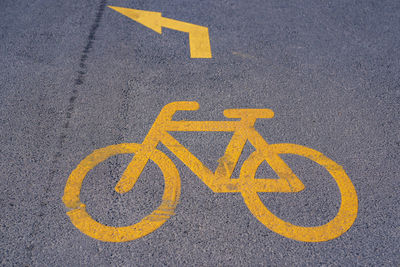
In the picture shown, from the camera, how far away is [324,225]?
288 centimetres

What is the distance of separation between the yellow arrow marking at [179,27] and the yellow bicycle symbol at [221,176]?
1.28m

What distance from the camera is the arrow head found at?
201 inches

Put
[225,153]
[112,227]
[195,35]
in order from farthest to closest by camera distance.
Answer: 1. [195,35]
2. [225,153]
3. [112,227]

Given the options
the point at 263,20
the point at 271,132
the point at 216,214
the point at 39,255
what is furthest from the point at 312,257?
the point at 263,20

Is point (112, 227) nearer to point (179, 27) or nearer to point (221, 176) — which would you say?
point (221, 176)

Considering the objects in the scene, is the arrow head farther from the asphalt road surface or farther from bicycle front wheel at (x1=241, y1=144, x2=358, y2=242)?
bicycle front wheel at (x1=241, y1=144, x2=358, y2=242)

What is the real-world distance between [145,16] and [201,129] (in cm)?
254

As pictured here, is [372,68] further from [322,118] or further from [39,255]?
[39,255]

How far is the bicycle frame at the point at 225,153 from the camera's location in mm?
3113

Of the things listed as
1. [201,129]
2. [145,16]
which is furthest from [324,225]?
[145,16]

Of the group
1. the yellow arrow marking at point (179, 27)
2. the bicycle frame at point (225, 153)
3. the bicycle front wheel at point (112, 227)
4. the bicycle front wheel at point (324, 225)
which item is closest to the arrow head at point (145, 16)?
the yellow arrow marking at point (179, 27)

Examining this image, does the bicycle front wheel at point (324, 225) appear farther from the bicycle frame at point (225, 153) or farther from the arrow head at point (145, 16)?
the arrow head at point (145, 16)

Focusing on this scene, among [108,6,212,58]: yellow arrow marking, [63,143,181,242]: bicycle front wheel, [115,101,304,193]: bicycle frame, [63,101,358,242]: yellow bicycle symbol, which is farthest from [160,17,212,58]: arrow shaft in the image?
[63,143,181,242]: bicycle front wheel

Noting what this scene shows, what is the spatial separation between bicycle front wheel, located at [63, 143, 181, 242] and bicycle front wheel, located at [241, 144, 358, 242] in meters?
0.65
